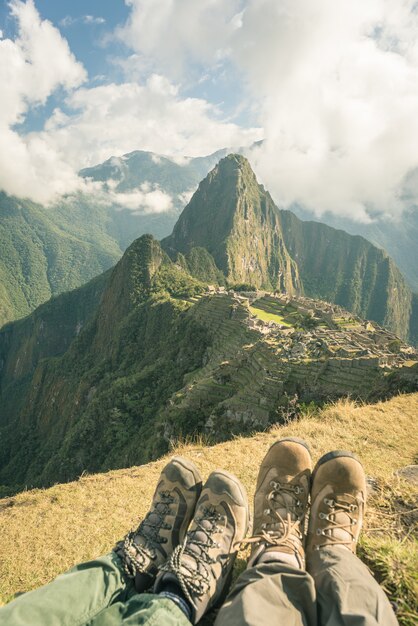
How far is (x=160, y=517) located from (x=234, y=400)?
13888mm

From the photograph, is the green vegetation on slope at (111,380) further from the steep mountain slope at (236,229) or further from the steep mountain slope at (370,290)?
the steep mountain slope at (370,290)

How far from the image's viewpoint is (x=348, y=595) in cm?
182

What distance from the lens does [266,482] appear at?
10.3 feet

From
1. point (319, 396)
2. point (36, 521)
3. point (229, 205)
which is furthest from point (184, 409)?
point (229, 205)

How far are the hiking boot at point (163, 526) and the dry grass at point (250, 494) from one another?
1.05 m

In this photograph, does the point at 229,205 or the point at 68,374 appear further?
the point at 229,205

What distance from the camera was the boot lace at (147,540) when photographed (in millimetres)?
2379

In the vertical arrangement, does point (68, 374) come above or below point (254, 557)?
below

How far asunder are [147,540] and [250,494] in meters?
1.61

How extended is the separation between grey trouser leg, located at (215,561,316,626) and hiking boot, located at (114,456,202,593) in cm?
79

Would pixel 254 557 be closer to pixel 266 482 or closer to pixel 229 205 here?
pixel 266 482

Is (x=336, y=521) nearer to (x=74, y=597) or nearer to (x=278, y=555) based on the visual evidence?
(x=278, y=555)

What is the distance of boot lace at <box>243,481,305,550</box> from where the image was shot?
2455 mm

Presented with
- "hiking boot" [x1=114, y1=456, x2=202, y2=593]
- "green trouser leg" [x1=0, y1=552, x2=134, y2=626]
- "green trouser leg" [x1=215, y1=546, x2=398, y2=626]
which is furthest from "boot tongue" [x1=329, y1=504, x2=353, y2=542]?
"green trouser leg" [x1=0, y1=552, x2=134, y2=626]
